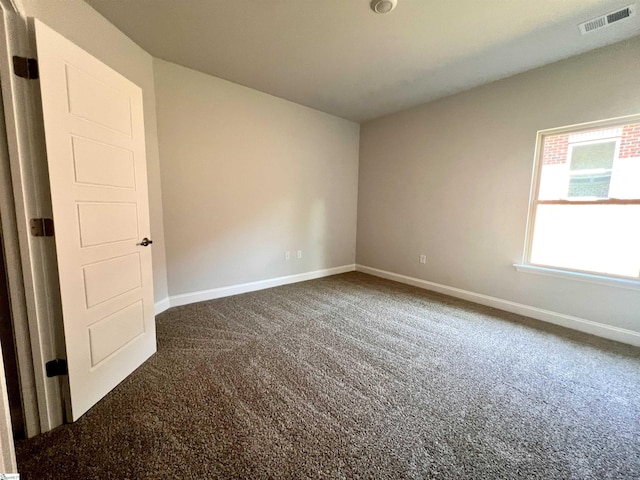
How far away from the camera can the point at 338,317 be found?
2.95 metres

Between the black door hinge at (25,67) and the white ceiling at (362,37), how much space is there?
115 centimetres

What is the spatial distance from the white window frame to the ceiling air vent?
0.82 m

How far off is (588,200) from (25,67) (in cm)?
449

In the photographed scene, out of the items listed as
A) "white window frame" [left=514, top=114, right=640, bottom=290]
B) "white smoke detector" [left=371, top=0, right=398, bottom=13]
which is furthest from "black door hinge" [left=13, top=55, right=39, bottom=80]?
"white window frame" [left=514, top=114, right=640, bottom=290]

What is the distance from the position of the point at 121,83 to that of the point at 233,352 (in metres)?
2.23

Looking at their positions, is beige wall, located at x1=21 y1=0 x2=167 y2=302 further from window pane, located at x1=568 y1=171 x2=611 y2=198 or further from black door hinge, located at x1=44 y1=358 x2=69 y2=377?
window pane, located at x1=568 y1=171 x2=611 y2=198

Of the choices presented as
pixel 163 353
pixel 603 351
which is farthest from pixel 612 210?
pixel 163 353

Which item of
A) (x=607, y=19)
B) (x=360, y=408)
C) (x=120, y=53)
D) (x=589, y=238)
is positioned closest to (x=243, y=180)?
(x=120, y=53)

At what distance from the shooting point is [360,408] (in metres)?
1.61

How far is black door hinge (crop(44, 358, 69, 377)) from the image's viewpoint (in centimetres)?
143

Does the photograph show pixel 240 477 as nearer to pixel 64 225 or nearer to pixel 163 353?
pixel 163 353

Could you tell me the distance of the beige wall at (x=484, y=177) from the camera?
250 cm

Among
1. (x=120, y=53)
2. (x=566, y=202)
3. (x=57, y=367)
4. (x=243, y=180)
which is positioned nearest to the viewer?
(x=57, y=367)

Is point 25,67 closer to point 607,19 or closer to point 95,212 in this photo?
point 95,212
